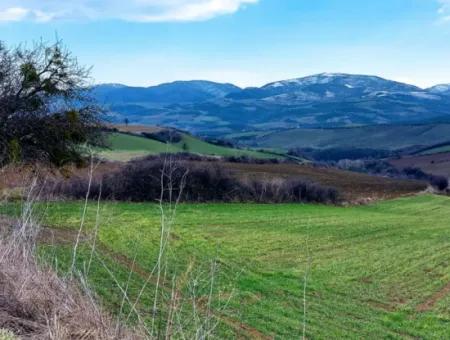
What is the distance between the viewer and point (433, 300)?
17.7 m

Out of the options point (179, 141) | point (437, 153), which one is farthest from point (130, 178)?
point (437, 153)

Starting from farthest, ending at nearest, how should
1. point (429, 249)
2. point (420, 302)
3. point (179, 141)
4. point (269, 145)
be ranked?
point (269, 145)
point (179, 141)
point (429, 249)
point (420, 302)

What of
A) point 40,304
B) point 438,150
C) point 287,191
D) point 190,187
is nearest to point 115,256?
point 40,304

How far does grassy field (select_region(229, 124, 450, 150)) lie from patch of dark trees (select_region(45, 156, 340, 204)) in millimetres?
113870

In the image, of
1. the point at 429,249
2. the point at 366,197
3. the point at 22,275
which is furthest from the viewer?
the point at 366,197

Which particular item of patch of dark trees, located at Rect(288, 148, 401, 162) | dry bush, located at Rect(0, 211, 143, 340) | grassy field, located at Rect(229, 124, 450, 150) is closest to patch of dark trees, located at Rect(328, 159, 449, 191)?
patch of dark trees, located at Rect(288, 148, 401, 162)

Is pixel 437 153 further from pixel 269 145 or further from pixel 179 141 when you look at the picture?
pixel 269 145

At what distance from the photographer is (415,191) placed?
207ft

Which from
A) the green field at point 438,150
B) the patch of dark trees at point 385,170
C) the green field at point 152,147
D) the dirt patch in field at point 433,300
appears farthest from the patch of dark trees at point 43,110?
the green field at point 438,150

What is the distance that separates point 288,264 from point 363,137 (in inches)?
6176

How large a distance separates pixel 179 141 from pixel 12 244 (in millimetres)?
83932

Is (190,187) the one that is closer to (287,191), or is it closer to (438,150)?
(287,191)

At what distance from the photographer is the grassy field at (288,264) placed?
13375 mm

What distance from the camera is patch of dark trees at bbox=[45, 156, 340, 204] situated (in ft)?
123
